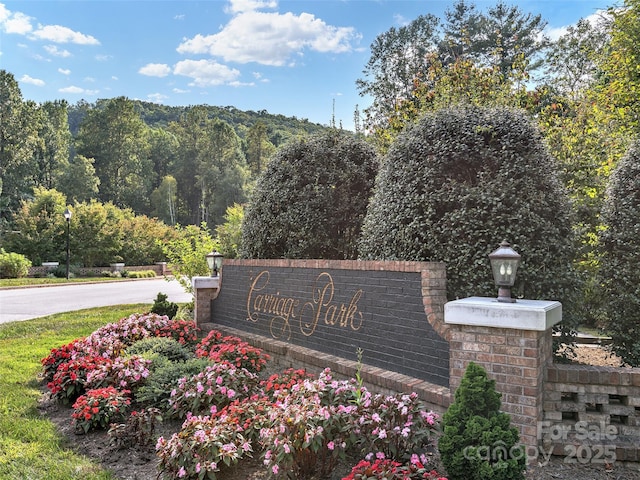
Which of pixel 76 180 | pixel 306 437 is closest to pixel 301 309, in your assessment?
pixel 306 437

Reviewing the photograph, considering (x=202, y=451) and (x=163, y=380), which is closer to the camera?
(x=202, y=451)

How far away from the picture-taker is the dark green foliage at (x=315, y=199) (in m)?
6.37

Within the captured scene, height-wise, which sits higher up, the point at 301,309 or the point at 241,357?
the point at 301,309

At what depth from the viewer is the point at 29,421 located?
4.29 m

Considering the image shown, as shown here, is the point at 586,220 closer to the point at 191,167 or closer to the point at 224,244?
the point at 224,244

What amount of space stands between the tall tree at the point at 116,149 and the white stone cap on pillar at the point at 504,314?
49910 mm

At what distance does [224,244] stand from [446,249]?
7.19 metres

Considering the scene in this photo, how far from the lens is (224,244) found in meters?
10.5

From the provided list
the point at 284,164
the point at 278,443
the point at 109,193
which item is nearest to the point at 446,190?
the point at 278,443

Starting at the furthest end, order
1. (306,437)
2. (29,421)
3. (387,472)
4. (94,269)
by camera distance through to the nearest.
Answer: (94,269) < (29,421) < (306,437) < (387,472)

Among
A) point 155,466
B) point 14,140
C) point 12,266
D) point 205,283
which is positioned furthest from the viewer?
point 14,140

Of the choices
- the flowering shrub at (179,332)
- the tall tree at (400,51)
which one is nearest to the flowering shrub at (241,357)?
the flowering shrub at (179,332)

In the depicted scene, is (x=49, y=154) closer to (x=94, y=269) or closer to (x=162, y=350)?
(x=94, y=269)

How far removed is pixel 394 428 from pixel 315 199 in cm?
384
